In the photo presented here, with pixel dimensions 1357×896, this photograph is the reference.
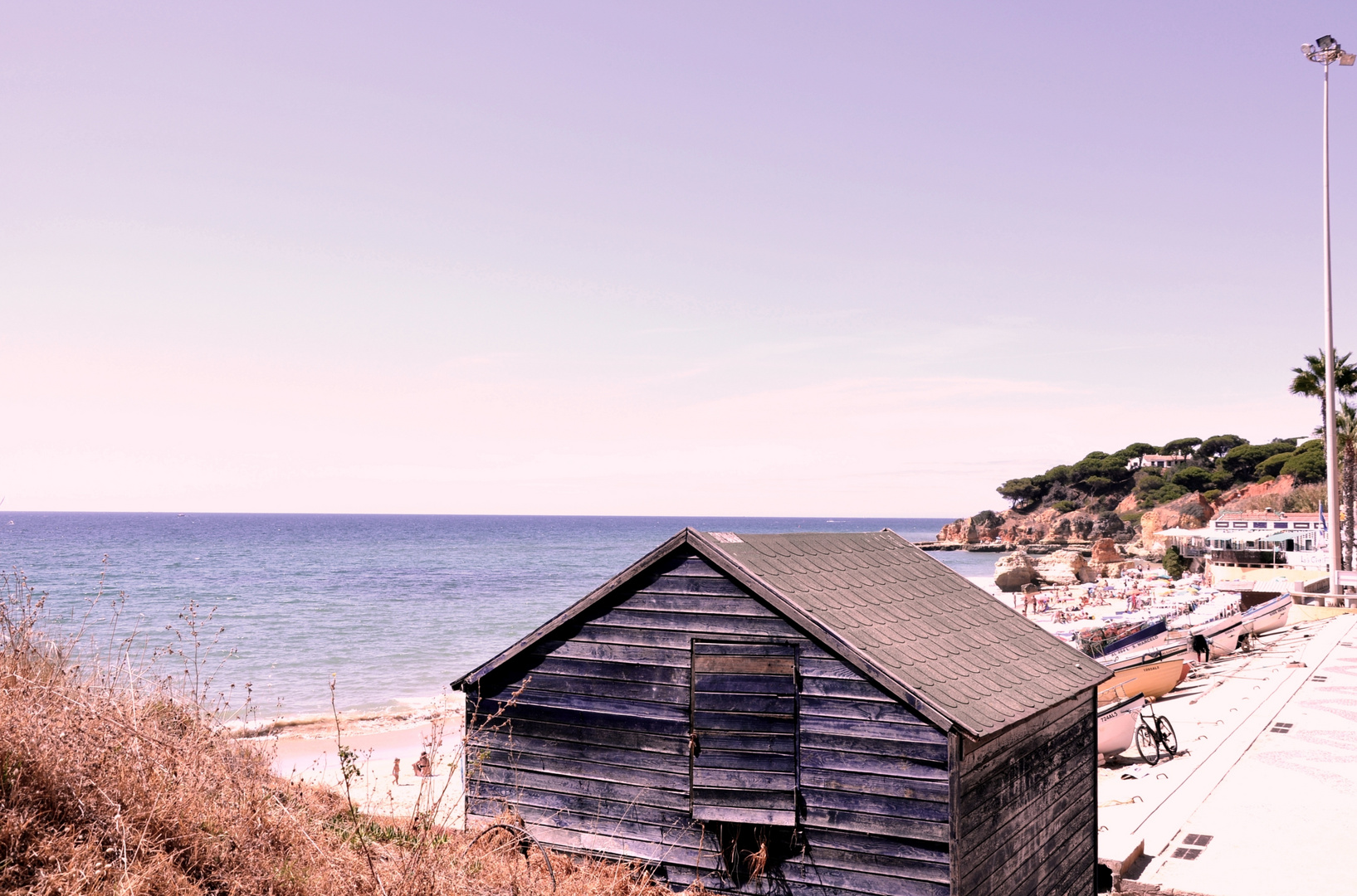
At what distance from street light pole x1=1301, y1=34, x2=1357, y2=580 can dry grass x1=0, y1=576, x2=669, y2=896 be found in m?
42.8

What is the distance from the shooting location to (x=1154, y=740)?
69.7ft

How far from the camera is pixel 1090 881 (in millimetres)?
11672

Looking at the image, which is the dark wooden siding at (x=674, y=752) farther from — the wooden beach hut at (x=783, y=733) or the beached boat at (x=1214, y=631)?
the beached boat at (x=1214, y=631)

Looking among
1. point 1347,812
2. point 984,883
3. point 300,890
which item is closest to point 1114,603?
point 1347,812

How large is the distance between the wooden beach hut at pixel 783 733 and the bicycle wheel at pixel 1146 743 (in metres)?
11.5

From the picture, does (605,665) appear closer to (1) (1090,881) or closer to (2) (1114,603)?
(1) (1090,881)

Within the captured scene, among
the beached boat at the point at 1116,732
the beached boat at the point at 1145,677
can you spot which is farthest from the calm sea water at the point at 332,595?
the beached boat at the point at 1145,677

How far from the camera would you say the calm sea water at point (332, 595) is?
3716 cm

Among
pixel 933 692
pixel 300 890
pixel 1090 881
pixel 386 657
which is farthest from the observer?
pixel 386 657

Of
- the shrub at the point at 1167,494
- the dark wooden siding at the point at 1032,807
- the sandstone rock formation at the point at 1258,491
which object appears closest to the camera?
the dark wooden siding at the point at 1032,807

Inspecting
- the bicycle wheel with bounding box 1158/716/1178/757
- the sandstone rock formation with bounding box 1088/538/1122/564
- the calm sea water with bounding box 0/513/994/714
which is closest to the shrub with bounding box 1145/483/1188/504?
the calm sea water with bounding box 0/513/994/714

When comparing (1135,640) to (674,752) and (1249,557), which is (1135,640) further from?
(674,752)

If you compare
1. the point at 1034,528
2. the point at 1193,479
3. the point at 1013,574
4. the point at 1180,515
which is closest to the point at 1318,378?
the point at 1013,574

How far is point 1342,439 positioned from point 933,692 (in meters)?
56.5
